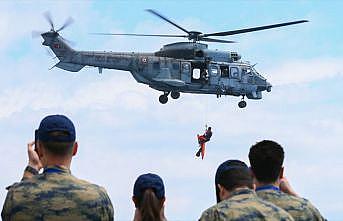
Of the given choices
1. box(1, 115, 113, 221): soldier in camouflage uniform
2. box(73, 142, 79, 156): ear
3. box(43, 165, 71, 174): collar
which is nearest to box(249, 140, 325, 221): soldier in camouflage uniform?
box(1, 115, 113, 221): soldier in camouflage uniform

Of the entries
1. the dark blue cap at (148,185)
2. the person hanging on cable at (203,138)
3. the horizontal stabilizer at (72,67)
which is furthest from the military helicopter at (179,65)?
the dark blue cap at (148,185)

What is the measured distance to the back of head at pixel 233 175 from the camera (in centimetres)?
598

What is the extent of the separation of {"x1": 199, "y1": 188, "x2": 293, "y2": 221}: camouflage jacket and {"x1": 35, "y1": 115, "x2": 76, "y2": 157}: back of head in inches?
43.9

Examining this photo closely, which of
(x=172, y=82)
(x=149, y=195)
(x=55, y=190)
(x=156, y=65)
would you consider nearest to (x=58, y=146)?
(x=55, y=190)

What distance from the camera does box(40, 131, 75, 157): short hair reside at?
5820 mm

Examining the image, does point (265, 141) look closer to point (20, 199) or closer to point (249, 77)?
point (20, 199)

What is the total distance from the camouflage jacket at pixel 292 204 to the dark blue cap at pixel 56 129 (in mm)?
1588

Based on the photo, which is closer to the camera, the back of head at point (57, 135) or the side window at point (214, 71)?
the back of head at point (57, 135)

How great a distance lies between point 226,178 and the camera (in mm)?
6016

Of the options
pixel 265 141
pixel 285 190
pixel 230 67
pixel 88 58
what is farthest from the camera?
pixel 230 67

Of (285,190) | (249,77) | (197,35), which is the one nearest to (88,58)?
(197,35)

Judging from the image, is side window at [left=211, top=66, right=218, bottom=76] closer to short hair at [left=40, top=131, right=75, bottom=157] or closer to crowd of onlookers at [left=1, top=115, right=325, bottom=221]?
crowd of onlookers at [left=1, top=115, right=325, bottom=221]

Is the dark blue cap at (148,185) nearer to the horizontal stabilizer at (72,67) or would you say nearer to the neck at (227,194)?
the neck at (227,194)

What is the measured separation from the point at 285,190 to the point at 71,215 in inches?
79.2
